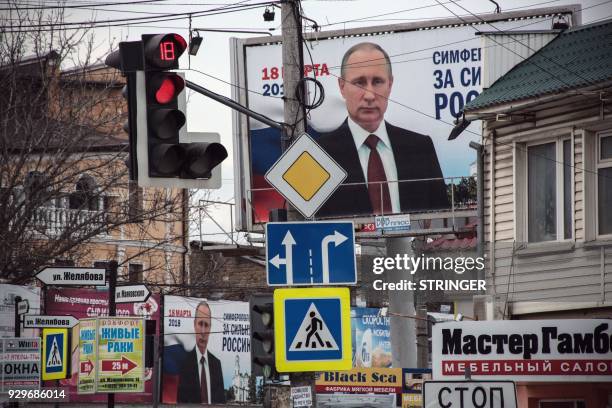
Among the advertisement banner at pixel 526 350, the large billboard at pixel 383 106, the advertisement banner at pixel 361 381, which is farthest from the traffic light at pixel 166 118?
the advertisement banner at pixel 361 381

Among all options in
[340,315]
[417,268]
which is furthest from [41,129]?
[340,315]

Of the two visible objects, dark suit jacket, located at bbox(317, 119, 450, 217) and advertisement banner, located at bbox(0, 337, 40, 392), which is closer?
advertisement banner, located at bbox(0, 337, 40, 392)

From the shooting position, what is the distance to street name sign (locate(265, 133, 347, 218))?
12.2 meters

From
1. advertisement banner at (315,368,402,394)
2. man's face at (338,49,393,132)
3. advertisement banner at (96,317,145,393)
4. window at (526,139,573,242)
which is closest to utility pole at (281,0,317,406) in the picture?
window at (526,139,573,242)

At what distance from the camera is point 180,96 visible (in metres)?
11.0

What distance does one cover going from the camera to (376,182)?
113 feet

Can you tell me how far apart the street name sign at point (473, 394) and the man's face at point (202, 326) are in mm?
32104

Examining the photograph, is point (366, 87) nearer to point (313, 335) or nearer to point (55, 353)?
point (55, 353)

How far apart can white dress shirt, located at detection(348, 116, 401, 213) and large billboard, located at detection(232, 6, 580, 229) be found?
27 millimetres

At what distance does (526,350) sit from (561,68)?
502cm

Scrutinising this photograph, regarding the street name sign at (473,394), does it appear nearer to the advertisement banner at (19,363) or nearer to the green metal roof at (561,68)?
the green metal roof at (561,68)

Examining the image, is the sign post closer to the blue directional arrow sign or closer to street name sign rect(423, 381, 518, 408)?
street name sign rect(423, 381, 518, 408)

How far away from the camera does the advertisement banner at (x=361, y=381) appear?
34.6 m

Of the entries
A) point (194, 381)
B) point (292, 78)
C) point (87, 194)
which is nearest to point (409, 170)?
point (87, 194)
